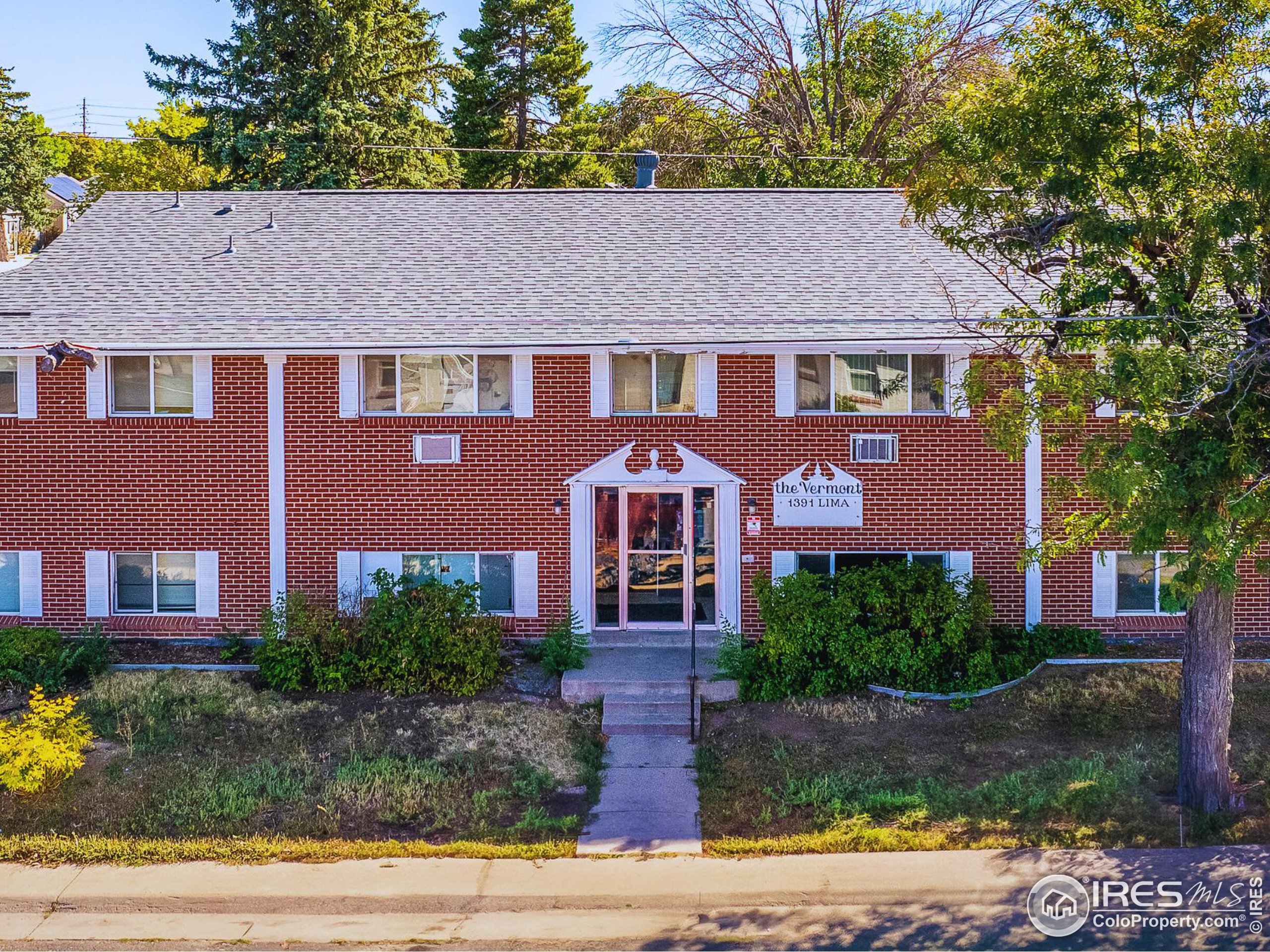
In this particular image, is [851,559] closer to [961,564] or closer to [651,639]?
[961,564]

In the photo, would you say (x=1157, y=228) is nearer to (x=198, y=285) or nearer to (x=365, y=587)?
(x=365, y=587)

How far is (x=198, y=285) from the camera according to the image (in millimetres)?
15359

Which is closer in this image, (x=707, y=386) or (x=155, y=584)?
(x=707, y=386)

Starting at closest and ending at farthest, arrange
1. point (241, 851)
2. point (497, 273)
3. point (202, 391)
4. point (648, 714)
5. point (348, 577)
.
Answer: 1. point (241, 851)
2. point (648, 714)
3. point (202, 391)
4. point (348, 577)
5. point (497, 273)

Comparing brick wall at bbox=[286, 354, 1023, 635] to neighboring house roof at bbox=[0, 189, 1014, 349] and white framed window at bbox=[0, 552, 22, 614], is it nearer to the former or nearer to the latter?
neighboring house roof at bbox=[0, 189, 1014, 349]

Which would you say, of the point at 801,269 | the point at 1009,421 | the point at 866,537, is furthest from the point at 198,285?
the point at 1009,421

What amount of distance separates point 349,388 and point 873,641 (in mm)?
7282

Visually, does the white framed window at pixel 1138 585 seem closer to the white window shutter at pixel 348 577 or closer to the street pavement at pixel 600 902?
the street pavement at pixel 600 902

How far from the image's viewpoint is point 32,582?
1444 centimetres

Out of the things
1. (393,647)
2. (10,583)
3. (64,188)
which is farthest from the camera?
(64,188)

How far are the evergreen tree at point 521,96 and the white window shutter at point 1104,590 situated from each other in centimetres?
2792

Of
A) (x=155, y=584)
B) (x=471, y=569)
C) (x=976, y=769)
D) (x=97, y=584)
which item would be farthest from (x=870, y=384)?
(x=97, y=584)

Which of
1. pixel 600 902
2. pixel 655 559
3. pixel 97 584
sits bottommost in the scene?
pixel 600 902

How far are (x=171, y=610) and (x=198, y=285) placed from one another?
4.52m
